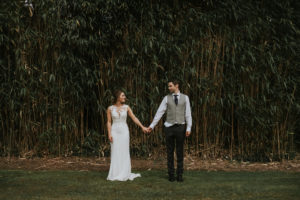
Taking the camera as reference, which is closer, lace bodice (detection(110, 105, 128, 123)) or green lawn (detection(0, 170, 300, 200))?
green lawn (detection(0, 170, 300, 200))

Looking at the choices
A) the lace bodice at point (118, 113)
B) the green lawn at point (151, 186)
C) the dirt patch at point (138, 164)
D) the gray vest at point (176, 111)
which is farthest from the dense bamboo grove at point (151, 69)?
the gray vest at point (176, 111)

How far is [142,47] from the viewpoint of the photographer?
6238mm

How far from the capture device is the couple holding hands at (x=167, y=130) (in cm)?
466

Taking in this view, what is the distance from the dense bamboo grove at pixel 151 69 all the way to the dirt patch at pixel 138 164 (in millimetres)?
189

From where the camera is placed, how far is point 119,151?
16.0 ft

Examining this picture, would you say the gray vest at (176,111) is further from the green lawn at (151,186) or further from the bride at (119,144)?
the green lawn at (151,186)

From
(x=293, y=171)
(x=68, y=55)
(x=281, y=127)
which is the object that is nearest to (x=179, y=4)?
(x=68, y=55)

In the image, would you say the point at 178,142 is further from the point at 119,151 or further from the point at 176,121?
the point at 119,151

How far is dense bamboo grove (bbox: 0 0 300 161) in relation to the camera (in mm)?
6121

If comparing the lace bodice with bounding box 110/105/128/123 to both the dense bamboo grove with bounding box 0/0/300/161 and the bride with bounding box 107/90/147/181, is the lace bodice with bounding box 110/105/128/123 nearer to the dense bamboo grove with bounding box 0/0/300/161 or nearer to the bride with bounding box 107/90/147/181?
the bride with bounding box 107/90/147/181

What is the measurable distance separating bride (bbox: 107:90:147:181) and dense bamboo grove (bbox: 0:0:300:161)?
51.8 inches

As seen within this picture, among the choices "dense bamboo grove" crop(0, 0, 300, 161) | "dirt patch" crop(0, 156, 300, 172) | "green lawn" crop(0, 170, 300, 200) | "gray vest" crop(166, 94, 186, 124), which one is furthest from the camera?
"dense bamboo grove" crop(0, 0, 300, 161)

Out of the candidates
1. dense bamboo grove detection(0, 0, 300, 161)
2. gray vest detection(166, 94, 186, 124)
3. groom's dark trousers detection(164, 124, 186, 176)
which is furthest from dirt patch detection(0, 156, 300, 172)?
gray vest detection(166, 94, 186, 124)

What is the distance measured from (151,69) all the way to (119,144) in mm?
1806
